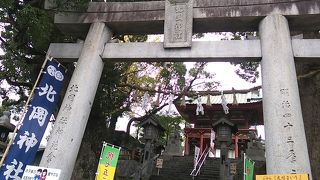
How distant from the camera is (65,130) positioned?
5.94 m

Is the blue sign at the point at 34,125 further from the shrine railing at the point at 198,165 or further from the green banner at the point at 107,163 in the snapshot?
the shrine railing at the point at 198,165

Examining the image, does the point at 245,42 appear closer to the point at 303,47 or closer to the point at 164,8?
the point at 303,47

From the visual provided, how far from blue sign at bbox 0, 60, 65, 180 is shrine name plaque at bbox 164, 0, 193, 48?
2.57 metres

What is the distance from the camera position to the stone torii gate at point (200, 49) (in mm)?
5344

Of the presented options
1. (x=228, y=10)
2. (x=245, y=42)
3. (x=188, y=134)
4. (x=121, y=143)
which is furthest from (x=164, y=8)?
(x=188, y=134)

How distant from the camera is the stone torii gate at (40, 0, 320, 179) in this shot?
5344 mm

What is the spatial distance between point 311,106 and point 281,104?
2244mm

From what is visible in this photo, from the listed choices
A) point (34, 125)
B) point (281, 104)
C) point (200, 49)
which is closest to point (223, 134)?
point (200, 49)

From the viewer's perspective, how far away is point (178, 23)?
6828mm

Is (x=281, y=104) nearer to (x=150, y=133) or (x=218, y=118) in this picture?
(x=150, y=133)

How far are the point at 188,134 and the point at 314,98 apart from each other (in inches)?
494

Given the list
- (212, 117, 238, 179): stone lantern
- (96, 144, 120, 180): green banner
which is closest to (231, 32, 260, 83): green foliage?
(212, 117, 238, 179): stone lantern

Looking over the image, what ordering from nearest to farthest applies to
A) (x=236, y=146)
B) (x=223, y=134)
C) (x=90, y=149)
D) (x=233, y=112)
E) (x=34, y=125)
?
(x=34, y=125)
(x=90, y=149)
(x=223, y=134)
(x=236, y=146)
(x=233, y=112)

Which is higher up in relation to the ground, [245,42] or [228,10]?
[228,10]
